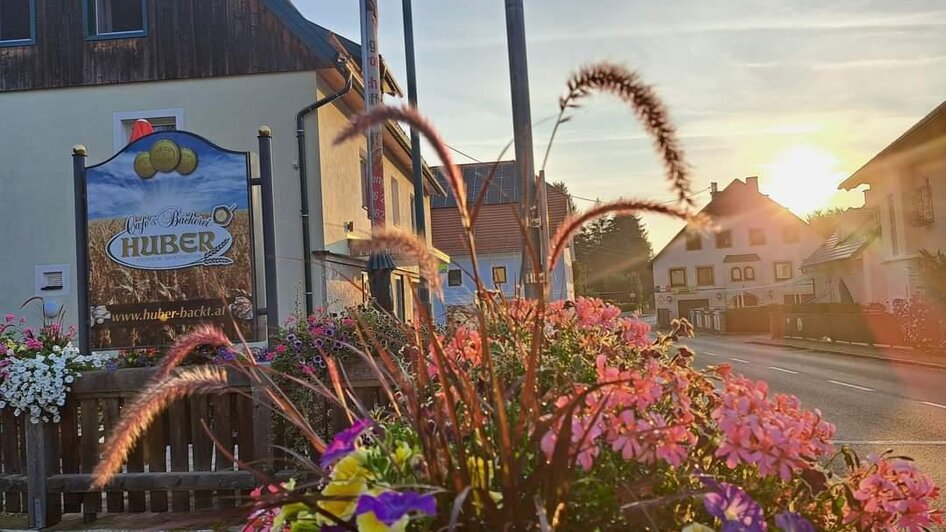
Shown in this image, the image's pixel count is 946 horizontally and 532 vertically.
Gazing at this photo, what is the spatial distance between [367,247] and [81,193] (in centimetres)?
713

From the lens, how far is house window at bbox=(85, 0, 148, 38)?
1259 cm

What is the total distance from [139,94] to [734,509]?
12766 mm

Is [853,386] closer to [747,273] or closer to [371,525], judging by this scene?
[371,525]

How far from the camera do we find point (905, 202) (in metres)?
25.2

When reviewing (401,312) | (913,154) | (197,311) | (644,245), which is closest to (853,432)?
(197,311)

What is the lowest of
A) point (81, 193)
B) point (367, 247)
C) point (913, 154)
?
point (367, 247)

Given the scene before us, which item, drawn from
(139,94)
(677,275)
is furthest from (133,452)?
(677,275)

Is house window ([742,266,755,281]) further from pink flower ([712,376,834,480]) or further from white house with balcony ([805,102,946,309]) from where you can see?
pink flower ([712,376,834,480])

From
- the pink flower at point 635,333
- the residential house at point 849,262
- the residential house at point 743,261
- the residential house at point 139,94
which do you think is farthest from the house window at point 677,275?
the pink flower at point 635,333

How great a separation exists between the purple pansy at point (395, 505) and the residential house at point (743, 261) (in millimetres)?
55596

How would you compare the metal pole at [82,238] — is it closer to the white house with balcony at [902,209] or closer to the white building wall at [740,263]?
the white house with balcony at [902,209]

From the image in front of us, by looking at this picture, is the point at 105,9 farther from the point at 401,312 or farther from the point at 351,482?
the point at 351,482

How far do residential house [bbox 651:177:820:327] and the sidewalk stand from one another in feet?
87.3

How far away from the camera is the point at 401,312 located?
18.1 meters
